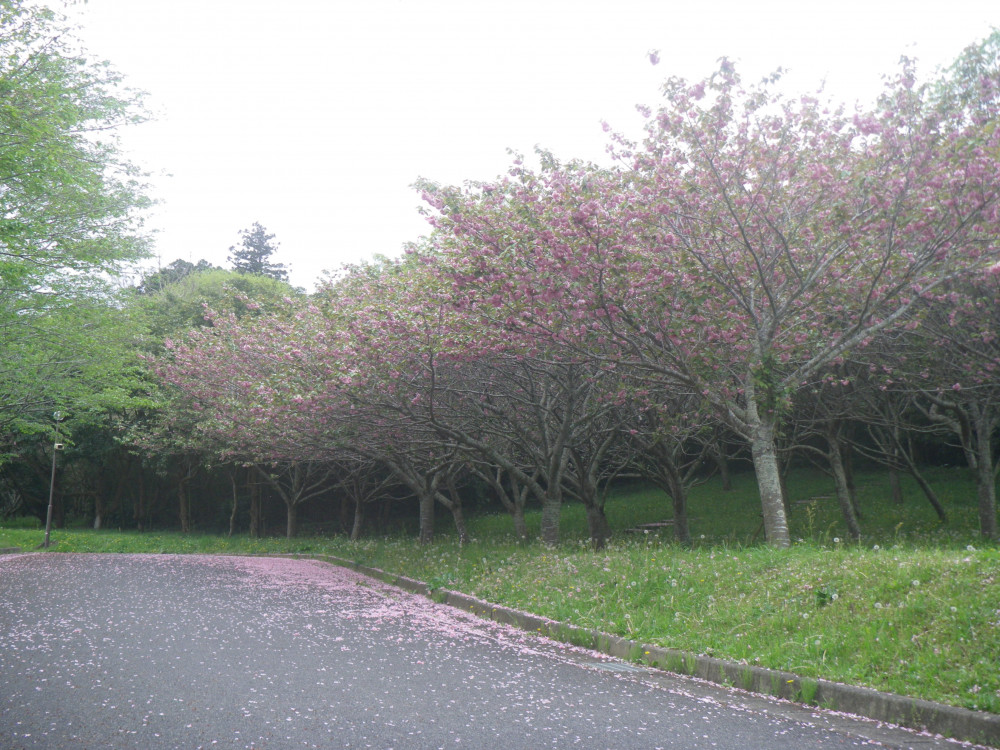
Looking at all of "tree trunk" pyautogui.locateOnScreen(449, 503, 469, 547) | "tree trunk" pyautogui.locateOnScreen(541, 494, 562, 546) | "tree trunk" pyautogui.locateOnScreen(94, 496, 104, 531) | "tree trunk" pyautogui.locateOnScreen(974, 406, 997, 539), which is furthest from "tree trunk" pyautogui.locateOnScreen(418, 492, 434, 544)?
"tree trunk" pyautogui.locateOnScreen(94, 496, 104, 531)

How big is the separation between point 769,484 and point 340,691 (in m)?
6.91

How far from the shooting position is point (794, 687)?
5.71m

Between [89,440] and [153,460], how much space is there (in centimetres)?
253

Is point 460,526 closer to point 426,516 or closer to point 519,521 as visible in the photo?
point 426,516

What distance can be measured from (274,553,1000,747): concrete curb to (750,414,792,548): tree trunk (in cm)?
360

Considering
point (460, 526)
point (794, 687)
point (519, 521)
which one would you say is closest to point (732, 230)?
point (794, 687)

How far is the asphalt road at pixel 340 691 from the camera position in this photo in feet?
14.6

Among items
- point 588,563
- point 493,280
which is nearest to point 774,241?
point 493,280

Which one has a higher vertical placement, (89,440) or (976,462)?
(89,440)

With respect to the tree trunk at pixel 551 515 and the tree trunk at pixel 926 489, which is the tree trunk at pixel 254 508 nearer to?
the tree trunk at pixel 551 515

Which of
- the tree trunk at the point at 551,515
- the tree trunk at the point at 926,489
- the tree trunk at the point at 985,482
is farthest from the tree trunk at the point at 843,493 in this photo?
the tree trunk at the point at 551,515

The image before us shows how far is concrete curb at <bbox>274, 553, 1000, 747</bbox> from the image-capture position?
4754 mm

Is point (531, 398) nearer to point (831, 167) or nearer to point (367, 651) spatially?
point (831, 167)

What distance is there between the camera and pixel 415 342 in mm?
13125
